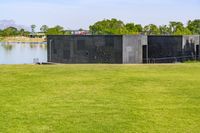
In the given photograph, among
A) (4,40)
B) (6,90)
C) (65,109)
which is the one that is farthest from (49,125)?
(4,40)

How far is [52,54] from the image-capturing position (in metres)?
31.0

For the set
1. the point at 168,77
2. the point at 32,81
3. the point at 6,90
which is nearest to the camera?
the point at 6,90

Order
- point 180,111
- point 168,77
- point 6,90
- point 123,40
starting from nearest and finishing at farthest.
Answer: point 180,111 < point 6,90 < point 168,77 < point 123,40

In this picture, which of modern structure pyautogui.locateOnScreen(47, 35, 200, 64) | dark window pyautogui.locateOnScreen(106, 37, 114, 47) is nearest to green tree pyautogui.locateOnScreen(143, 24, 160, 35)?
modern structure pyautogui.locateOnScreen(47, 35, 200, 64)

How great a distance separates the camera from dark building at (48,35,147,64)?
92.0 ft

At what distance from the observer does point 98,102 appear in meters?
8.56

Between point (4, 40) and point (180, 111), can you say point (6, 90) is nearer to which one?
point (180, 111)

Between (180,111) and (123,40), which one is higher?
(123,40)

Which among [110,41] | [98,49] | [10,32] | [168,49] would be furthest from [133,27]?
[10,32]

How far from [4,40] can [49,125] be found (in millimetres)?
113907

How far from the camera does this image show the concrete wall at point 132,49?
28125 mm

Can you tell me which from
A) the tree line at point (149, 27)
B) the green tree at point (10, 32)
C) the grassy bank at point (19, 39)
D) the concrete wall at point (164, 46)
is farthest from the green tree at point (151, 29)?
the green tree at point (10, 32)

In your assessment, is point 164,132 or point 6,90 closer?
point 164,132

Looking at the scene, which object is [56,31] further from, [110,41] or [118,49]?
[118,49]
